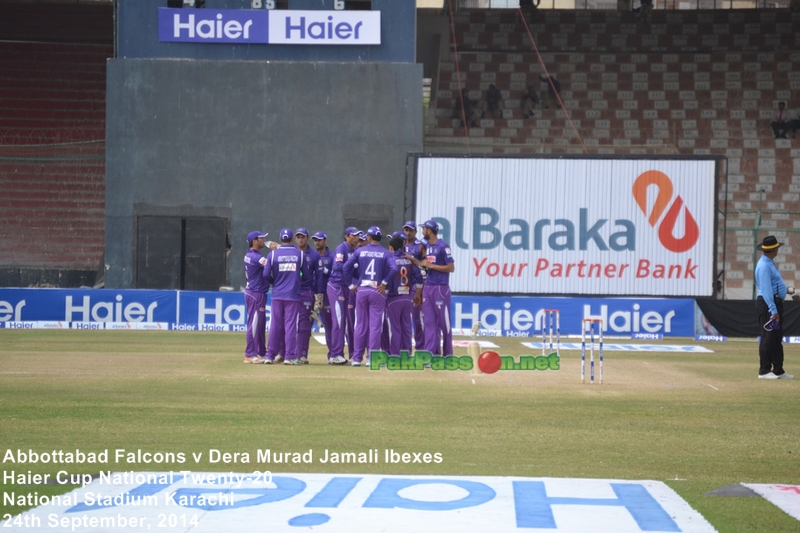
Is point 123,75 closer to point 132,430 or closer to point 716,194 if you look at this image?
→ point 716,194

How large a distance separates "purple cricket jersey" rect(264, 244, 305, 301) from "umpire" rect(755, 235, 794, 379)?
726 centimetres

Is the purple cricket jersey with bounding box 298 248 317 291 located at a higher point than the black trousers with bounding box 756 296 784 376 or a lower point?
higher

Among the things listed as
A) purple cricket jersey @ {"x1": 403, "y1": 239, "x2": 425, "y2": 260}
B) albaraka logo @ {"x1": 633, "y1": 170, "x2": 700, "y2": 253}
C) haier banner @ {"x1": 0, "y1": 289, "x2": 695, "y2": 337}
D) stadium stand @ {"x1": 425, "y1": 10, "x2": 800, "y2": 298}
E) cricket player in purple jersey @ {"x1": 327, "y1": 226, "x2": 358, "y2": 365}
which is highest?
stadium stand @ {"x1": 425, "y1": 10, "x2": 800, "y2": 298}

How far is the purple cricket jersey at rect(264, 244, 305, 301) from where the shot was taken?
693 inches

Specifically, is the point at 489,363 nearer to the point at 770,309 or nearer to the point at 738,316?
the point at 770,309

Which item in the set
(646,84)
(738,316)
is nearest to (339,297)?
(738,316)

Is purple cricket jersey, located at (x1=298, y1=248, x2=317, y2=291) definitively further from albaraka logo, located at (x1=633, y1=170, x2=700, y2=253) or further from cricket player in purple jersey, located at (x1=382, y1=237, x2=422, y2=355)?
A: albaraka logo, located at (x1=633, y1=170, x2=700, y2=253)

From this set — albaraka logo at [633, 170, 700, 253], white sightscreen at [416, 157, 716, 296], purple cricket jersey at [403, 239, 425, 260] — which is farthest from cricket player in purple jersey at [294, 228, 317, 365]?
albaraka logo at [633, 170, 700, 253]

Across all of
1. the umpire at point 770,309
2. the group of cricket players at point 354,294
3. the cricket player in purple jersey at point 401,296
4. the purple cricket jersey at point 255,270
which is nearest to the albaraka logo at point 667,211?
the group of cricket players at point 354,294

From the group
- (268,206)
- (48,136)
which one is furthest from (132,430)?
(48,136)

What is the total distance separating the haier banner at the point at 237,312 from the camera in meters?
27.3

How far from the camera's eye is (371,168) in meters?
30.1

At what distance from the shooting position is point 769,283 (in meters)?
16.4

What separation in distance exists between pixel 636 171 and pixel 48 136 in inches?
811
